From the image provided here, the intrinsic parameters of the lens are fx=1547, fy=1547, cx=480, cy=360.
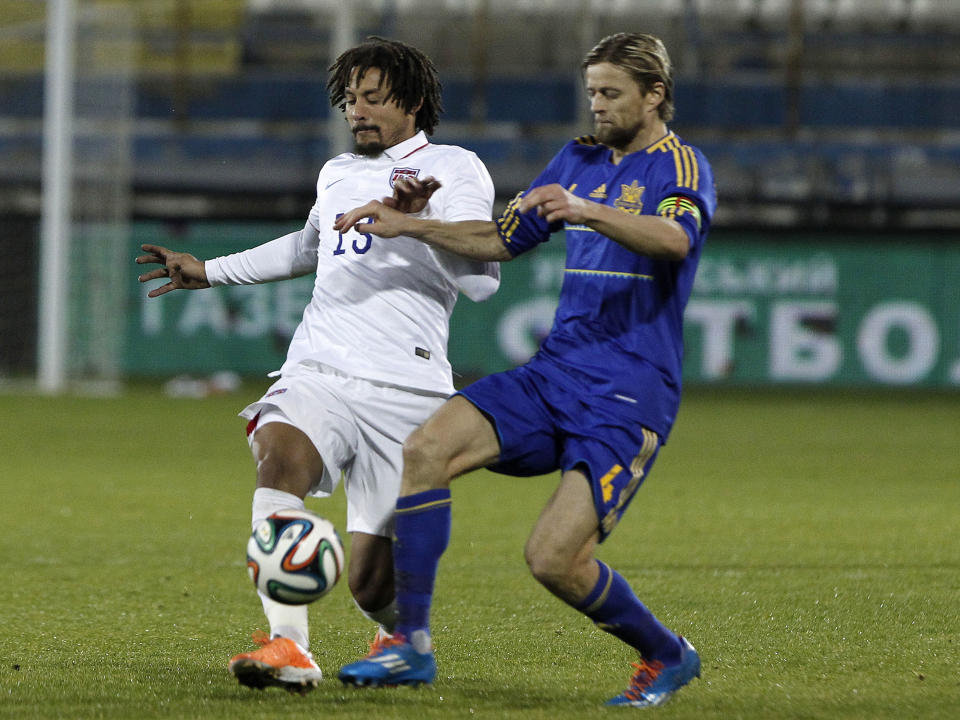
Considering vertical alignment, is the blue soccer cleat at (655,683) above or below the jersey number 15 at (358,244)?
below

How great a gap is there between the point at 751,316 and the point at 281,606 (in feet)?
60.0

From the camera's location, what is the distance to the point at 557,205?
3688 millimetres

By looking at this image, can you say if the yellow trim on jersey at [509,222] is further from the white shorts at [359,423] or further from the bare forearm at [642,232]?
the white shorts at [359,423]

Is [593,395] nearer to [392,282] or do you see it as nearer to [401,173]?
[392,282]

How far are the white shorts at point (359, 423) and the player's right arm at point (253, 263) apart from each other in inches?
17.6

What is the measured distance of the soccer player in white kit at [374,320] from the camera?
13.7ft

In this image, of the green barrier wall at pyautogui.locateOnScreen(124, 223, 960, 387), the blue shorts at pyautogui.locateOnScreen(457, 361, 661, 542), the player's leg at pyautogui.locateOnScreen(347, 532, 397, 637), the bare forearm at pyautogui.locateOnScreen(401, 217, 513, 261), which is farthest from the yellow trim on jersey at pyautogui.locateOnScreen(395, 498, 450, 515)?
the green barrier wall at pyautogui.locateOnScreen(124, 223, 960, 387)

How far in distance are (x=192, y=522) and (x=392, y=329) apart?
168 inches

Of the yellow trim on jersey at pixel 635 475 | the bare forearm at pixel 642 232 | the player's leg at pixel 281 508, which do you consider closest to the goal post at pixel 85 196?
the player's leg at pixel 281 508

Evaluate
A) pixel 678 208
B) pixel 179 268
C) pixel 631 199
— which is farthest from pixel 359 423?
pixel 678 208

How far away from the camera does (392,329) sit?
4336 millimetres

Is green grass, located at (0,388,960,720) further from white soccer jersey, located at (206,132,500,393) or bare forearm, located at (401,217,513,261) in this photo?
bare forearm, located at (401,217,513,261)

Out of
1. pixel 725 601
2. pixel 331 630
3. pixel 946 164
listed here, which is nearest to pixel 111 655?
pixel 331 630

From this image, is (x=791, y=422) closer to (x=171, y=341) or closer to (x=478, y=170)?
(x=171, y=341)
